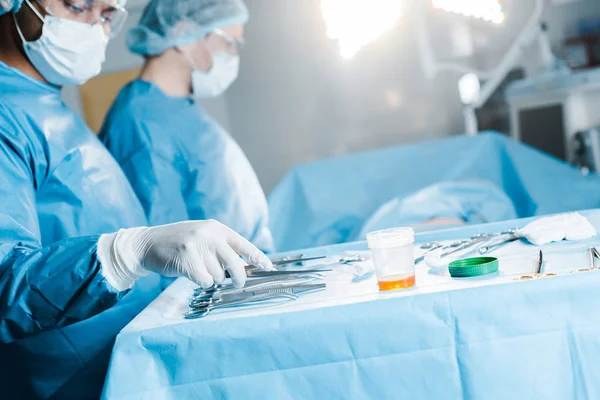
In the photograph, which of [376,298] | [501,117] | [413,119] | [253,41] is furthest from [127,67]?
[376,298]

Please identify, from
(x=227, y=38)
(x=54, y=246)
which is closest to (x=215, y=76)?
(x=227, y=38)

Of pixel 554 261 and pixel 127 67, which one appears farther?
pixel 127 67

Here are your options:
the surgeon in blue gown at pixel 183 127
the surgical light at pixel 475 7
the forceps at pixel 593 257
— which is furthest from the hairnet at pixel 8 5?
the surgical light at pixel 475 7

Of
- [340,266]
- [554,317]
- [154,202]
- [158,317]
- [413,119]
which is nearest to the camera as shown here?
[554,317]

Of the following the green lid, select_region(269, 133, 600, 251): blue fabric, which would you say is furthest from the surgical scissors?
select_region(269, 133, 600, 251): blue fabric

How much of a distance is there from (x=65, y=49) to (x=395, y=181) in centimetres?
191

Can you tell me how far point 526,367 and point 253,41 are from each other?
12.5ft

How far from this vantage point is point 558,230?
1.14 metres

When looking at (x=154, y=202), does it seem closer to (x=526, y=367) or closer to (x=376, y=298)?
(x=376, y=298)

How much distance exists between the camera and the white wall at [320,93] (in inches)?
160

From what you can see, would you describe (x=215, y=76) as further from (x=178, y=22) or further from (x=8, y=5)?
(x=8, y=5)

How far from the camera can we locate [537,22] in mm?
3641

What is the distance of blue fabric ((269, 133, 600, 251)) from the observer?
2621mm

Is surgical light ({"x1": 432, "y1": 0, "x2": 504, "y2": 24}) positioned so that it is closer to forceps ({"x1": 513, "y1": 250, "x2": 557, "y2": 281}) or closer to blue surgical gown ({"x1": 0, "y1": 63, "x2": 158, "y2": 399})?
blue surgical gown ({"x1": 0, "y1": 63, "x2": 158, "y2": 399})
